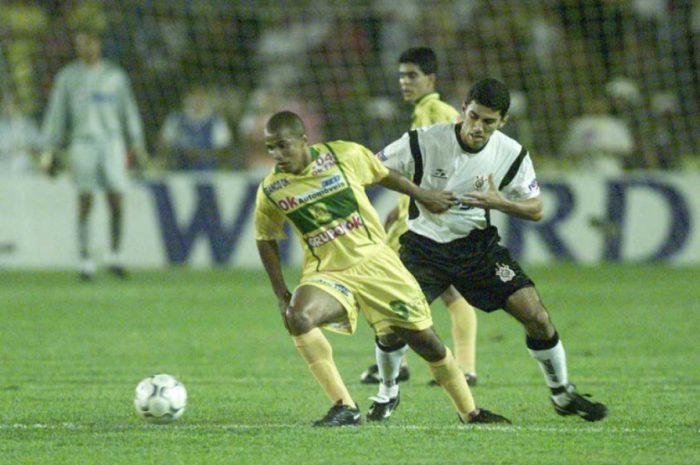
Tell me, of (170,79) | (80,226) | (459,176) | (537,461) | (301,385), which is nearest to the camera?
(537,461)

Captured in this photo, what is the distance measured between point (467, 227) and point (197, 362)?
279 cm

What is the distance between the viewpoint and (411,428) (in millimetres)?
6406

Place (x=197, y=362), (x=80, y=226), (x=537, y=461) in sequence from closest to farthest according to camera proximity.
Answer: (x=537, y=461) < (x=197, y=362) < (x=80, y=226)

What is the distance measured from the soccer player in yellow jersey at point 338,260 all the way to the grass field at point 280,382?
0.96ft

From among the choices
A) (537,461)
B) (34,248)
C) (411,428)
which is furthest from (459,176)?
(34,248)

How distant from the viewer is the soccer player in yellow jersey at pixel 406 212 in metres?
8.26

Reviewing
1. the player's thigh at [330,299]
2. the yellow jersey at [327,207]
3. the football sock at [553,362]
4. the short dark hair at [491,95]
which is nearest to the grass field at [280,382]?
the football sock at [553,362]

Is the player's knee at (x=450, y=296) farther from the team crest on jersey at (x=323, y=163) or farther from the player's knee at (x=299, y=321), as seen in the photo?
the player's knee at (x=299, y=321)

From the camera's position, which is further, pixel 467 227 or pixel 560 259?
pixel 560 259

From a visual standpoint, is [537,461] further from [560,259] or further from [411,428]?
[560,259]

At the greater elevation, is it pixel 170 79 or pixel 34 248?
pixel 170 79

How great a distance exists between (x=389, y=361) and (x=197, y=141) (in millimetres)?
10921

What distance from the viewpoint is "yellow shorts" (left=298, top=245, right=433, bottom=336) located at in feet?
21.1

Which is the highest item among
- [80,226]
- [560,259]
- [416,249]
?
[416,249]
